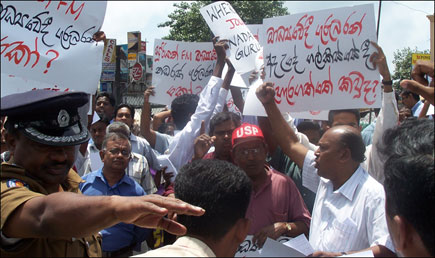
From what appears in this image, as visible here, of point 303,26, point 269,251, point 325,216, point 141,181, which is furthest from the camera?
point 141,181

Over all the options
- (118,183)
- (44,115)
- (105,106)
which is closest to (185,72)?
(105,106)

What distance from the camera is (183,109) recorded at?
14.7 feet

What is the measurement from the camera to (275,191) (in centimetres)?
292

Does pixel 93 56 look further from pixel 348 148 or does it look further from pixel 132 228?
pixel 348 148

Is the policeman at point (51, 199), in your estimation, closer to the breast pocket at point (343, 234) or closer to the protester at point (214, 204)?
the protester at point (214, 204)

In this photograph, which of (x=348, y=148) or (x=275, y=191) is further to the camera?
(x=275, y=191)

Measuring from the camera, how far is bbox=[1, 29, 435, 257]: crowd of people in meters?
1.45

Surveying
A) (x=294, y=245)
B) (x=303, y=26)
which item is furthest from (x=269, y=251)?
(x=303, y=26)

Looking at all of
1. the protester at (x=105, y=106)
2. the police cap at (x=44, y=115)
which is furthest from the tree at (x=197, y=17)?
the police cap at (x=44, y=115)

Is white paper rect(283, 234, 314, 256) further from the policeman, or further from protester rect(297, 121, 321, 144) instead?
protester rect(297, 121, 321, 144)

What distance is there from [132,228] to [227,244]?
1971 mm

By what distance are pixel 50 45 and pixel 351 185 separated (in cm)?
216

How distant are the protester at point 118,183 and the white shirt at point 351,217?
5.24 feet

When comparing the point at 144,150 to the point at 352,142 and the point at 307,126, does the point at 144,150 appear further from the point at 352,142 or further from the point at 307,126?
the point at 352,142
